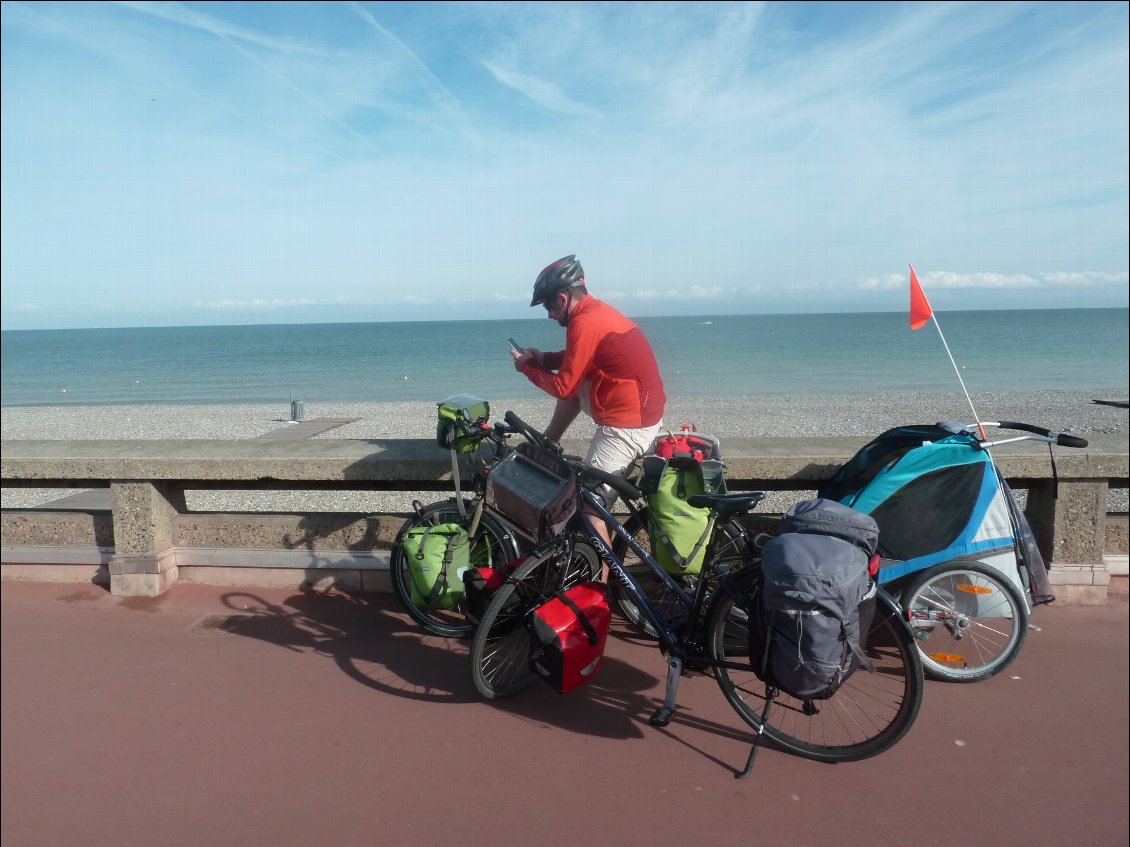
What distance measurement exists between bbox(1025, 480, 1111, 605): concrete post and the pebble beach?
4.57 metres

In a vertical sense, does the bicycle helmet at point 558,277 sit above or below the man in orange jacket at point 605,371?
above

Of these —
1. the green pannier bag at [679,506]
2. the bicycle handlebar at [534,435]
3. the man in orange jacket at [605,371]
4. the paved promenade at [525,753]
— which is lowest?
the paved promenade at [525,753]

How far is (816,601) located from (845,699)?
0.99 meters

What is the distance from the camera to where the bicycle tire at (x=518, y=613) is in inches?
139

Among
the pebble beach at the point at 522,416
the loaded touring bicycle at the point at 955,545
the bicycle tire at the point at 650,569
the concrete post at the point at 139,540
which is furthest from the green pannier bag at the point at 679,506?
the pebble beach at the point at 522,416

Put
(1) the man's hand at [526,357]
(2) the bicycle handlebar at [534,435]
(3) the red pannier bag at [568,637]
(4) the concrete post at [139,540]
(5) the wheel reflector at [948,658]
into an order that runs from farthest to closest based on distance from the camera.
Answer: (4) the concrete post at [139,540], (1) the man's hand at [526,357], (5) the wheel reflector at [948,658], (2) the bicycle handlebar at [534,435], (3) the red pannier bag at [568,637]

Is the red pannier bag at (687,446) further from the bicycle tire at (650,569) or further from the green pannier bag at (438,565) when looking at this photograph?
the green pannier bag at (438,565)

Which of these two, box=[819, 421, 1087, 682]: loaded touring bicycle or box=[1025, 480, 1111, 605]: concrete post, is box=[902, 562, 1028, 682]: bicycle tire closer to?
box=[819, 421, 1087, 682]: loaded touring bicycle

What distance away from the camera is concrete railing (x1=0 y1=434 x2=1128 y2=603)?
14.7 ft

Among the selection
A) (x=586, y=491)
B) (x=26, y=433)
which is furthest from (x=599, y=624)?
(x=26, y=433)

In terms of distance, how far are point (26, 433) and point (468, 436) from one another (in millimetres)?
16204

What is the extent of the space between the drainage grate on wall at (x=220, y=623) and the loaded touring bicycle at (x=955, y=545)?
3411 millimetres

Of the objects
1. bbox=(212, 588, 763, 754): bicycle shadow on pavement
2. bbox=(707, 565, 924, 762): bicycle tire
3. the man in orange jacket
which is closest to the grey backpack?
bbox=(707, 565, 924, 762): bicycle tire

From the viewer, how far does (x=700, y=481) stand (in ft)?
12.6
